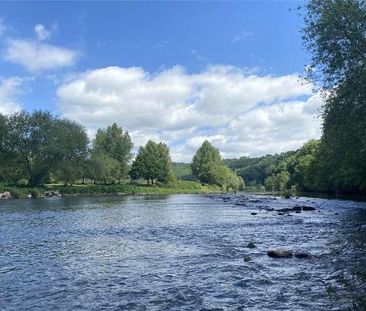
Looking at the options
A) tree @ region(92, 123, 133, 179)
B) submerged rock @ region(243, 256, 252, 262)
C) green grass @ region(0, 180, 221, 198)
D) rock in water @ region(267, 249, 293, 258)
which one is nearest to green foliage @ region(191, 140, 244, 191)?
green grass @ region(0, 180, 221, 198)

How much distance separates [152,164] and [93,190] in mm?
Answer: 51637

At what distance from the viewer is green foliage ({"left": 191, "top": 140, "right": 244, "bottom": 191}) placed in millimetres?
179625

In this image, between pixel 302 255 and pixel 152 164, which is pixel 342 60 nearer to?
pixel 302 255

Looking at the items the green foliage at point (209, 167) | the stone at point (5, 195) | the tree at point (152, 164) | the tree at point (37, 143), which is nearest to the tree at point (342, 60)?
the stone at point (5, 195)

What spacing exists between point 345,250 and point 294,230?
9641 millimetres

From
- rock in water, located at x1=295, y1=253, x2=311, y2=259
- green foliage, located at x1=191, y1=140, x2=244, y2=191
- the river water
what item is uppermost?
green foliage, located at x1=191, y1=140, x2=244, y2=191

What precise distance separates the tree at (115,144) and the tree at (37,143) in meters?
49.0

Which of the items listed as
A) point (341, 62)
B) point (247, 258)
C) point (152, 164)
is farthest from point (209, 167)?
point (247, 258)

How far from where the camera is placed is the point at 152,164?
159 meters

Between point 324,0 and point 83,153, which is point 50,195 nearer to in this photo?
point 83,153

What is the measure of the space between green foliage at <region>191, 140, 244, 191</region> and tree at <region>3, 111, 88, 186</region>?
82255mm

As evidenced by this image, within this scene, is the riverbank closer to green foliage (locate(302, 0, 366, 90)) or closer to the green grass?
the green grass

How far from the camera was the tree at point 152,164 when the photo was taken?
520 ft

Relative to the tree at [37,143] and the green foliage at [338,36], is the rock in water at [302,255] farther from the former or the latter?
the tree at [37,143]
